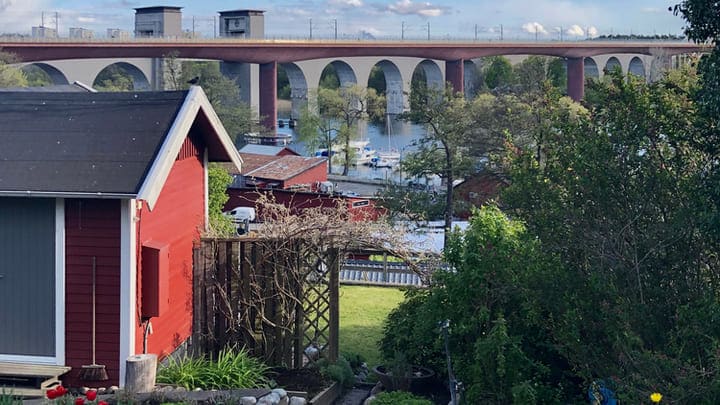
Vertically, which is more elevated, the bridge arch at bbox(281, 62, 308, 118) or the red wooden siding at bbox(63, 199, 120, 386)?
the bridge arch at bbox(281, 62, 308, 118)

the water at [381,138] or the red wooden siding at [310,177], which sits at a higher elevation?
the water at [381,138]

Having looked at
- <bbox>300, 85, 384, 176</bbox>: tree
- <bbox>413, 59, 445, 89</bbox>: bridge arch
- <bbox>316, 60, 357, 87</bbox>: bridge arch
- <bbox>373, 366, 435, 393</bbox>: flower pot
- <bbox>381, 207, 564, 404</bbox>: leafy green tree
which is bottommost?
<bbox>373, 366, 435, 393</bbox>: flower pot

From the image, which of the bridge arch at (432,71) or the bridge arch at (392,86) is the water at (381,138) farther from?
the bridge arch at (432,71)

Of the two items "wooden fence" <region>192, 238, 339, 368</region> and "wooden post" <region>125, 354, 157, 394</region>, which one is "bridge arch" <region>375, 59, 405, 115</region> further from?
"wooden post" <region>125, 354, 157, 394</region>

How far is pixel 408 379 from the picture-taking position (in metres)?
10.1

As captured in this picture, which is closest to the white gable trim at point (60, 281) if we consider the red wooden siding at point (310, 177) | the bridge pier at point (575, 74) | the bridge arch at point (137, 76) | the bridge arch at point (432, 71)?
the red wooden siding at point (310, 177)

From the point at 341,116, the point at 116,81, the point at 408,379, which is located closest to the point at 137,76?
the point at 116,81

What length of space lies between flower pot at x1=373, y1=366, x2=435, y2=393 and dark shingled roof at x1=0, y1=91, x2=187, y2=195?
10.8 ft

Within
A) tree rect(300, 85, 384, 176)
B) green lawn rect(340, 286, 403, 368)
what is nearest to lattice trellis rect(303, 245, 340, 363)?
green lawn rect(340, 286, 403, 368)

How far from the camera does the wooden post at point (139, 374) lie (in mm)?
9055

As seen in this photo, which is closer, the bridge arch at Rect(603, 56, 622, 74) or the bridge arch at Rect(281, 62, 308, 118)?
the bridge arch at Rect(603, 56, 622, 74)

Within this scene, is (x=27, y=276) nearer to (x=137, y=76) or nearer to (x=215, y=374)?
(x=215, y=374)

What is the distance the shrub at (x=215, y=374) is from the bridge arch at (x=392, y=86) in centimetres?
6198

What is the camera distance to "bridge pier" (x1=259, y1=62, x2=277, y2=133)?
196ft
